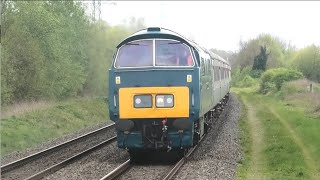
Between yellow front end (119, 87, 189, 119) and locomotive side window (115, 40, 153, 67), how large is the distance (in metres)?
0.78

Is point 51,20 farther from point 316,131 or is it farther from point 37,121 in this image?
point 316,131

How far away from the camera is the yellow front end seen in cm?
1145

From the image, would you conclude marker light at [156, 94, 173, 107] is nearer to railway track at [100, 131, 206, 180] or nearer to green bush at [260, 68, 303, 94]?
railway track at [100, 131, 206, 180]

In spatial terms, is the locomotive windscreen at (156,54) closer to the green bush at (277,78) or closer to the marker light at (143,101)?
the marker light at (143,101)

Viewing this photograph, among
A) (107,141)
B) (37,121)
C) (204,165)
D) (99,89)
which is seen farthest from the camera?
(99,89)

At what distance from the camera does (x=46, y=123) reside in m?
21.6

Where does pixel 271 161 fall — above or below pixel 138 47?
below

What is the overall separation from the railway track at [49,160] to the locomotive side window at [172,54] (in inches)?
143

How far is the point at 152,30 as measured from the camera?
12469mm

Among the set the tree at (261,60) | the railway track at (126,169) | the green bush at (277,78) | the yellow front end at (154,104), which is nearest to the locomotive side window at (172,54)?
the yellow front end at (154,104)

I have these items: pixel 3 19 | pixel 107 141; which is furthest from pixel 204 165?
pixel 3 19

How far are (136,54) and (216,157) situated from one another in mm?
3490

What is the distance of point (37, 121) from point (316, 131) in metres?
11.9

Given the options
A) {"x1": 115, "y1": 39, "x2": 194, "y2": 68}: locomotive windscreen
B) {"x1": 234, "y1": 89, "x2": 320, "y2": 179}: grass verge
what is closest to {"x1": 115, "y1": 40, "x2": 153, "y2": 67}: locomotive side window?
{"x1": 115, "y1": 39, "x2": 194, "y2": 68}: locomotive windscreen
